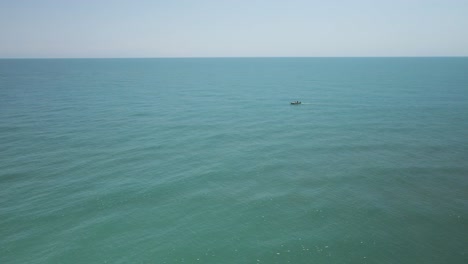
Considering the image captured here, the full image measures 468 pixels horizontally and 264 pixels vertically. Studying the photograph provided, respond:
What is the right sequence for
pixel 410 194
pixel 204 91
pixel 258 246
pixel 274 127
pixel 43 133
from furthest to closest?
pixel 204 91
pixel 274 127
pixel 43 133
pixel 410 194
pixel 258 246

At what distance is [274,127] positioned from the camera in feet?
324

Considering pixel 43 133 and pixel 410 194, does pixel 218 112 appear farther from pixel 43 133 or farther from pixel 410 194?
pixel 410 194

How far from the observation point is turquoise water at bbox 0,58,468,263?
4206 cm

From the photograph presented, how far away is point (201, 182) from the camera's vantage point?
61.3 m

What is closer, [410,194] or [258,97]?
[410,194]

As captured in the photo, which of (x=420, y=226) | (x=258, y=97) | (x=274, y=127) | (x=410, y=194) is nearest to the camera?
(x=420, y=226)

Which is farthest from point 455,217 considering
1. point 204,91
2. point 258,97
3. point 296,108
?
point 204,91

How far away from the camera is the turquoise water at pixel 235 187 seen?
138ft

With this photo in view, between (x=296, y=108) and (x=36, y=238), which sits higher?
(x=296, y=108)

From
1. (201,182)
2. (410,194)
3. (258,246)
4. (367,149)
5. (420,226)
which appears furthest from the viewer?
(367,149)

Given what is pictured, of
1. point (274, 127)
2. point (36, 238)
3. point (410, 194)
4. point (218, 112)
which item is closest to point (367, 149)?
point (410, 194)

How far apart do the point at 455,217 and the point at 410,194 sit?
7.88m

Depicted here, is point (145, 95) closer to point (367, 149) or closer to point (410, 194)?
point (367, 149)

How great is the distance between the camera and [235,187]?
5919 cm
